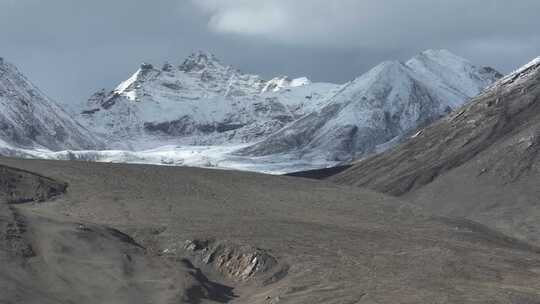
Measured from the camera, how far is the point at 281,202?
143 metres

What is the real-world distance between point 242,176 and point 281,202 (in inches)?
703

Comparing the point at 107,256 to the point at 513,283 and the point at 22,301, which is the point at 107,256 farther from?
the point at 513,283

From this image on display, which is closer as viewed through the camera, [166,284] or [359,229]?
[166,284]

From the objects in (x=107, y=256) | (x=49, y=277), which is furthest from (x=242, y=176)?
(x=49, y=277)

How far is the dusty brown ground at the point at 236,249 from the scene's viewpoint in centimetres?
9681

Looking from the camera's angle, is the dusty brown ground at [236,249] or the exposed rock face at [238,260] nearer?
the dusty brown ground at [236,249]

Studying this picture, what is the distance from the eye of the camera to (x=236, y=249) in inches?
4439

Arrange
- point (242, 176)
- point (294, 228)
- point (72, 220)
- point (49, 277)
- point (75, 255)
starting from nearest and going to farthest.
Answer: point (49, 277) < point (75, 255) < point (72, 220) < point (294, 228) < point (242, 176)

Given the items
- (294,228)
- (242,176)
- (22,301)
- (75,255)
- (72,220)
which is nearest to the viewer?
(22,301)

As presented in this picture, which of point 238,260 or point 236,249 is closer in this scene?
point 238,260

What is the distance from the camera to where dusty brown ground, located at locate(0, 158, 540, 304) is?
318 ft

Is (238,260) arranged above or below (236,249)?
below

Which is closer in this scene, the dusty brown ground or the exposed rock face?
the dusty brown ground

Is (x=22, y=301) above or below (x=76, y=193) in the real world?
below
